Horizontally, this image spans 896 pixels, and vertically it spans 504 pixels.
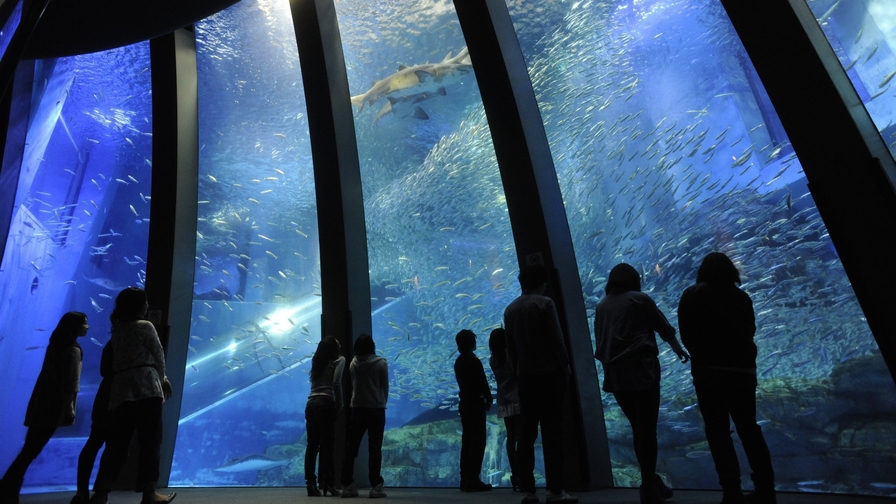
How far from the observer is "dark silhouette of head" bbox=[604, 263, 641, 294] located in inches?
139

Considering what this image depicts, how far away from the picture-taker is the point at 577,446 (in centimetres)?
463

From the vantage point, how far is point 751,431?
2.78 m

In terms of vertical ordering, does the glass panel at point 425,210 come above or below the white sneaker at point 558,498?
above

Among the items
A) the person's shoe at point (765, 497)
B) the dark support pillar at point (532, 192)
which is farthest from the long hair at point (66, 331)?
the person's shoe at point (765, 497)

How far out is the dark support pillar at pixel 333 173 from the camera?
21.0ft

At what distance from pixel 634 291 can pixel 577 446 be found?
187 centimetres

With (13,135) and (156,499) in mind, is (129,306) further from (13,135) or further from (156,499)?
(13,135)

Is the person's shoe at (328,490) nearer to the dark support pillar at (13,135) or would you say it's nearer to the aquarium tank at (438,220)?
the aquarium tank at (438,220)

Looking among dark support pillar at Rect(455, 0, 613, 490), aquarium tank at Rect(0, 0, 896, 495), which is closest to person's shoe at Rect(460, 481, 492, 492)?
dark support pillar at Rect(455, 0, 613, 490)

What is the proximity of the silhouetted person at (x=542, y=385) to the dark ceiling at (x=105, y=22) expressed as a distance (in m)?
4.99

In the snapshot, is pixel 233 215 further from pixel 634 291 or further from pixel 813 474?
pixel 813 474

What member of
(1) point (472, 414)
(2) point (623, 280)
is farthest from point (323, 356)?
(2) point (623, 280)

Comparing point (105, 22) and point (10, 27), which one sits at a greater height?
point (105, 22)

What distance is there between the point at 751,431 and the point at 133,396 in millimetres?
3798
